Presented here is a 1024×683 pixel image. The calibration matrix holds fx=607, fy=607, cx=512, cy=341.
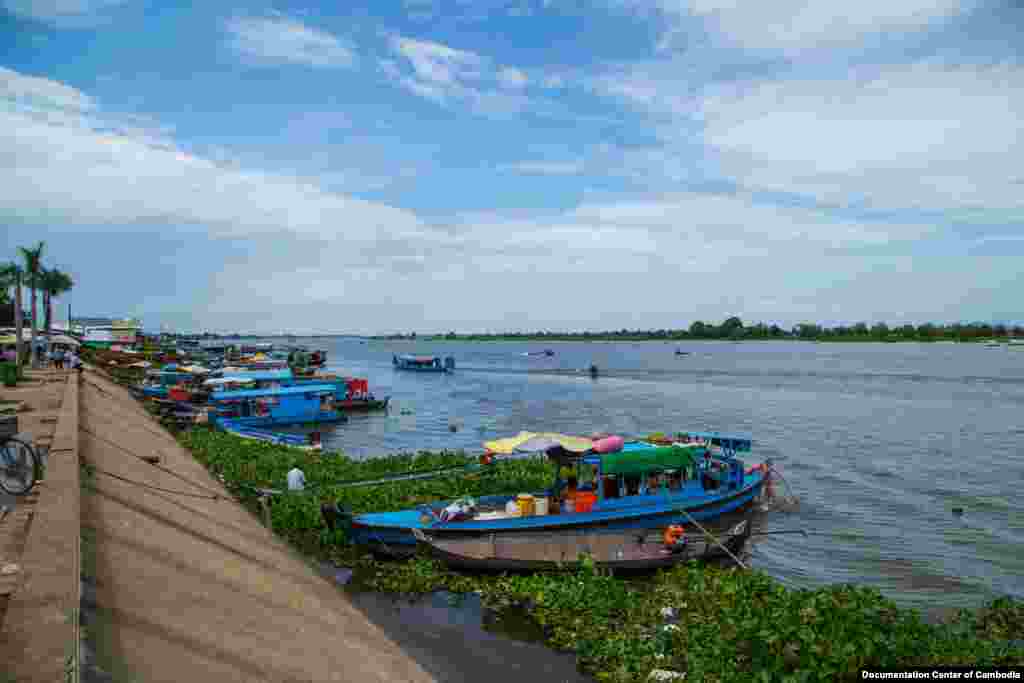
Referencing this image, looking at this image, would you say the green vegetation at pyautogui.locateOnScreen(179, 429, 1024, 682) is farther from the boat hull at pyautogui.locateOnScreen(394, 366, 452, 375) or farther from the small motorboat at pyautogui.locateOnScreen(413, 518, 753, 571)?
the boat hull at pyautogui.locateOnScreen(394, 366, 452, 375)

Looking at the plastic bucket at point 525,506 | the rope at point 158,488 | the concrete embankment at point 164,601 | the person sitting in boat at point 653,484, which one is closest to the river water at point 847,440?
the person sitting in boat at point 653,484

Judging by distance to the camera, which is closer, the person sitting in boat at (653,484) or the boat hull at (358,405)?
the person sitting in boat at (653,484)

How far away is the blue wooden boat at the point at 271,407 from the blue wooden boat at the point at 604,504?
28.2 metres

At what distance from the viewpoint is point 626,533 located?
16734 mm

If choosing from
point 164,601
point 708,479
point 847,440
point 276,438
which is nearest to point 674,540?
point 708,479

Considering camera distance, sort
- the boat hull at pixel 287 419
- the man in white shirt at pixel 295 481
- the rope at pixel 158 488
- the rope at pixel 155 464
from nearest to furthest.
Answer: the rope at pixel 158 488
the rope at pixel 155 464
the man in white shirt at pixel 295 481
the boat hull at pixel 287 419

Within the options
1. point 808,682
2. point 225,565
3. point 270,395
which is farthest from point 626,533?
point 270,395

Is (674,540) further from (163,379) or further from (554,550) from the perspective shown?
(163,379)

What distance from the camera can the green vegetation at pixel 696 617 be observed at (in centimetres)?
909

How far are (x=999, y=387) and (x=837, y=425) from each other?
40.8 m

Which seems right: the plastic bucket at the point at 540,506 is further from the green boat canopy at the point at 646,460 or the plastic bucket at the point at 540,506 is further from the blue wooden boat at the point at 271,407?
the blue wooden boat at the point at 271,407

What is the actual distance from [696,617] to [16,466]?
13277 mm

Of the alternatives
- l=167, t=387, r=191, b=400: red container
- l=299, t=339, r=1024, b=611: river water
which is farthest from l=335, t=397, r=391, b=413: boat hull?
l=167, t=387, r=191, b=400: red container

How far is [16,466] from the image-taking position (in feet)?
36.5
